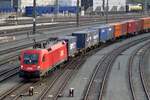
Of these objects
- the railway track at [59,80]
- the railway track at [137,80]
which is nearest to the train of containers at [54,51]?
the railway track at [59,80]

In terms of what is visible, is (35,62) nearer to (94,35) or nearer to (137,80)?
(137,80)

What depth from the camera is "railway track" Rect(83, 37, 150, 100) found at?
3020 centimetres

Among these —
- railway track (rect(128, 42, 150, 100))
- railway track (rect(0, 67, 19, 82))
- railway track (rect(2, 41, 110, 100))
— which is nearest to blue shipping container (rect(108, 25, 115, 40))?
railway track (rect(128, 42, 150, 100))

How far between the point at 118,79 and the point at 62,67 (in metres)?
7.50

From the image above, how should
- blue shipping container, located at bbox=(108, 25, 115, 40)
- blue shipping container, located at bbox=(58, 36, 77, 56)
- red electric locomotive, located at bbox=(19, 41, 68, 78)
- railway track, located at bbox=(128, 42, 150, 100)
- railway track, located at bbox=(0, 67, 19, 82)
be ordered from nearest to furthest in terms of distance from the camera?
railway track, located at bbox=(128, 42, 150, 100) → red electric locomotive, located at bbox=(19, 41, 68, 78) → railway track, located at bbox=(0, 67, 19, 82) → blue shipping container, located at bbox=(58, 36, 77, 56) → blue shipping container, located at bbox=(108, 25, 115, 40)

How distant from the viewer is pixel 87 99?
2870 cm

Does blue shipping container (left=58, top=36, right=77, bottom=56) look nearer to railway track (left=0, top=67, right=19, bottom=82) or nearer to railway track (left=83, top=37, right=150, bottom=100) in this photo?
railway track (left=83, top=37, right=150, bottom=100)

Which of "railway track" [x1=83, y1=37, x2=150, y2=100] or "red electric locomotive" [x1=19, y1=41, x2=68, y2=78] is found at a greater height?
"red electric locomotive" [x1=19, y1=41, x2=68, y2=78]

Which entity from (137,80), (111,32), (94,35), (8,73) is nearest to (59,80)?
(8,73)

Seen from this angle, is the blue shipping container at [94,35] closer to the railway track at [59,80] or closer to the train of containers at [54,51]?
the train of containers at [54,51]

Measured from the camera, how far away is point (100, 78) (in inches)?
1465

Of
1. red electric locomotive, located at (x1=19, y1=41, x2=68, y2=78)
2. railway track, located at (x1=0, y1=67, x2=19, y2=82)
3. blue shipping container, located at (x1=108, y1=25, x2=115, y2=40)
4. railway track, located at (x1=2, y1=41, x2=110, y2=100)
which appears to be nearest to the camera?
Result: railway track, located at (x1=2, y1=41, x2=110, y2=100)

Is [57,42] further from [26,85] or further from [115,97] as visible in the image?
[115,97]

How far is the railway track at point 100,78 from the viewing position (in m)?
30.2
